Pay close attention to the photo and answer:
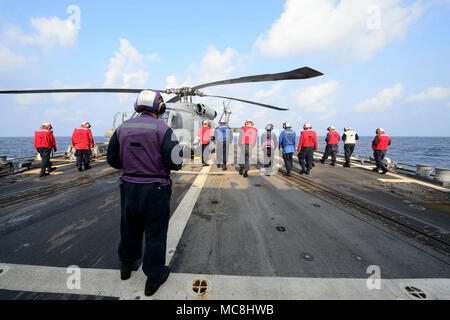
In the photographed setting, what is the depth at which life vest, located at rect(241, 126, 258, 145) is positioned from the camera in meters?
6.89

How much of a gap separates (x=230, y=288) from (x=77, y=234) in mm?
2573

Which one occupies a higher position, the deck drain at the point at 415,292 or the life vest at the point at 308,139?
the life vest at the point at 308,139

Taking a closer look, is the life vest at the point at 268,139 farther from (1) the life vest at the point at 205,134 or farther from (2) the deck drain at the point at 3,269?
(2) the deck drain at the point at 3,269

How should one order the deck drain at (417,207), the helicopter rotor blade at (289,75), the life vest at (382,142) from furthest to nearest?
the life vest at (382,142) < the deck drain at (417,207) < the helicopter rotor blade at (289,75)

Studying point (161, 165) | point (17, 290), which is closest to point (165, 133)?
point (161, 165)

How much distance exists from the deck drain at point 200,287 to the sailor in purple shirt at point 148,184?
0.33 metres

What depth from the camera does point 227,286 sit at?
6.04 ft

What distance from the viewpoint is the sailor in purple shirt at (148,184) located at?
5.87 feet

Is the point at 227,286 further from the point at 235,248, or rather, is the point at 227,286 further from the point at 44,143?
the point at 44,143

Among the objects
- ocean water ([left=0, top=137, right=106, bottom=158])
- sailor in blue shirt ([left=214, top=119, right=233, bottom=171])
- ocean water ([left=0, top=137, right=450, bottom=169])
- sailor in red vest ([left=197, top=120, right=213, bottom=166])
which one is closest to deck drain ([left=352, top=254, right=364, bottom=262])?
sailor in blue shirt ([left=214, top=119, right=233, bottom=171])

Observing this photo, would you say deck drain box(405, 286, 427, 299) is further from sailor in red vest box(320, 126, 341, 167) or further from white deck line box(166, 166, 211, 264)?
sailor in red vest box(320, 126, 341, 167)

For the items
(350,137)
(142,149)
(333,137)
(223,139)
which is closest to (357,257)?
(142,149)

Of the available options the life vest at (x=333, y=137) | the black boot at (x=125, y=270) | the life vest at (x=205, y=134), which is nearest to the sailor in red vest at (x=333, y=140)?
the life vest at (x=333, y=137)

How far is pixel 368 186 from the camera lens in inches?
226
